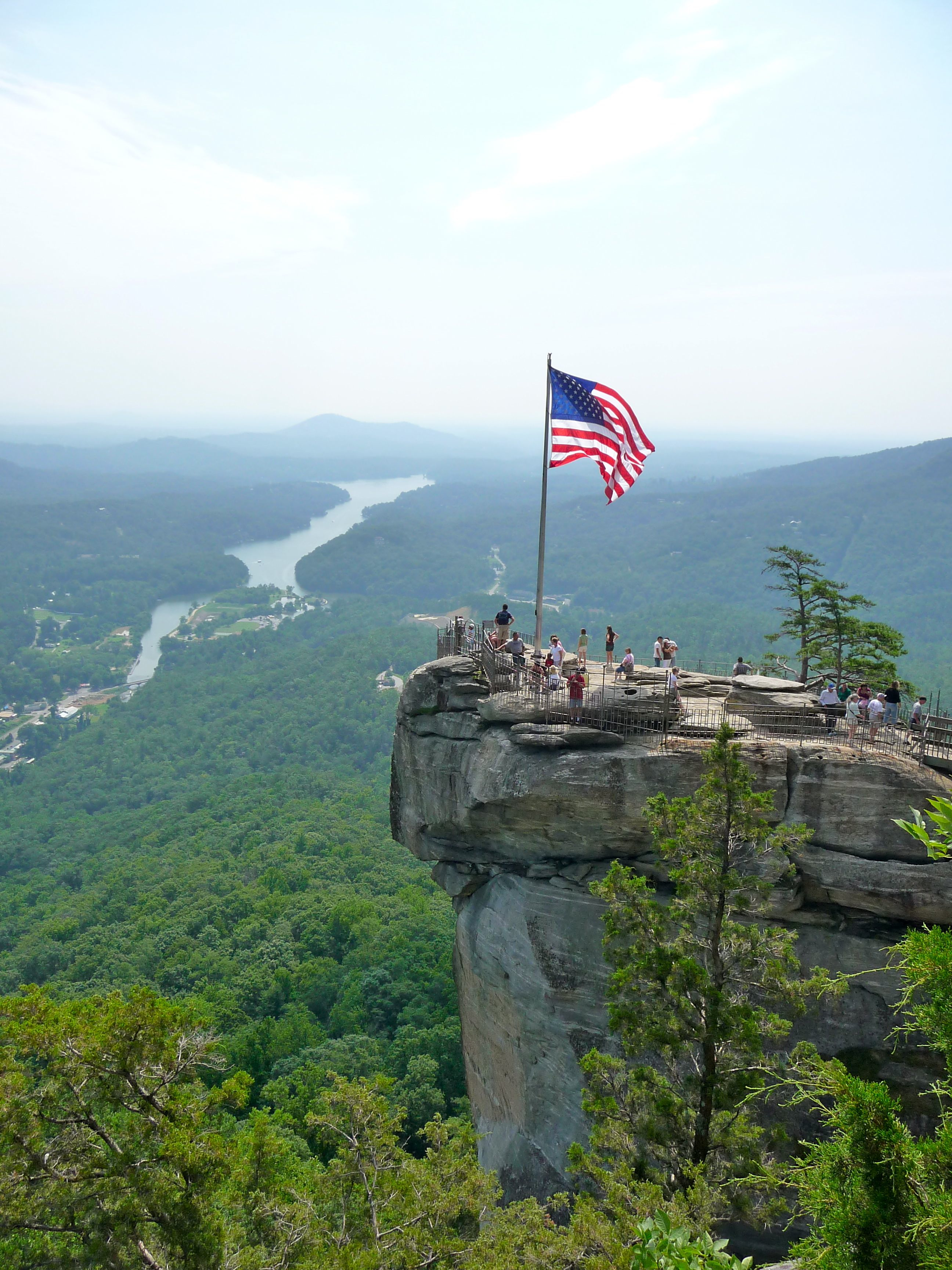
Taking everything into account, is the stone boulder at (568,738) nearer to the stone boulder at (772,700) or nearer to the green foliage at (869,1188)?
the stone boulder at (772,700)

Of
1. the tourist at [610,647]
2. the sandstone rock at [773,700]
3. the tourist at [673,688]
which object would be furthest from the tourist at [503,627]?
the sandstone rock at [773,700]

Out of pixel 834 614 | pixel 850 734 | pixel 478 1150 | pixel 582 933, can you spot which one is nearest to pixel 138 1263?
pixel 582 933

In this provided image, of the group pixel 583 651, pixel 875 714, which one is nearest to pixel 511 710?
pixel 583 651

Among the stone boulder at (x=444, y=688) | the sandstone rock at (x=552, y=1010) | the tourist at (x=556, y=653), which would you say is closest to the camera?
the sandstone rock at (x=552, y=1010)

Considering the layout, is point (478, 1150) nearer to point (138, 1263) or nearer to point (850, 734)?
point (138, 1263)

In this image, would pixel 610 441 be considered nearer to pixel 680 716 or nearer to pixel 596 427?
pixel 596 427

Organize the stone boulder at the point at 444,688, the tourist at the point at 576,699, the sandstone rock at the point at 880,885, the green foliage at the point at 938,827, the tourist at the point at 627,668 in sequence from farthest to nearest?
the stone boulder at the point at 444,688
the tourist at the point at 627,668
the tourist at the point at 576,699
the sandstone rock at the point at 880,885
the green foliage at the point at 938,827

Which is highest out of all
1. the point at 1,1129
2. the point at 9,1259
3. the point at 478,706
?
the point at 478,706
